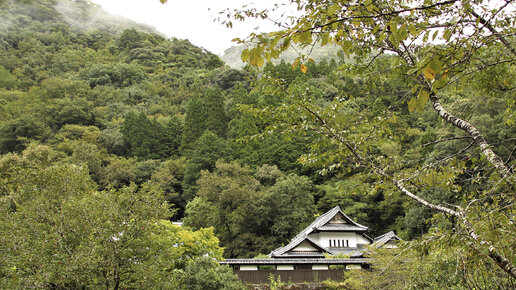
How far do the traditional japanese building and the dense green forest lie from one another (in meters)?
1.73

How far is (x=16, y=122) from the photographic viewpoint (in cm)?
3703

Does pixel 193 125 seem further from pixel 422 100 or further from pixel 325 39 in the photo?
pixel 422 100

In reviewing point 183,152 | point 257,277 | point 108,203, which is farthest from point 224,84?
point 108,203

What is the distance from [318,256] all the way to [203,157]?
48.2 ft

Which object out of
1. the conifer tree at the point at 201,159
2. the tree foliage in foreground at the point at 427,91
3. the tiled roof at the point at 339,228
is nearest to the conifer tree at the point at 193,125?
the conifer tree at the point at 201,159

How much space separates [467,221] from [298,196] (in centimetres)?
2354

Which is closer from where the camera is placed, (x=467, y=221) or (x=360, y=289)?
(x=467, y=221)

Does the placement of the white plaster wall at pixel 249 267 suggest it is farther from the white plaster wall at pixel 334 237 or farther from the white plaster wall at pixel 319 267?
the white plaster wall at pixel 334 237

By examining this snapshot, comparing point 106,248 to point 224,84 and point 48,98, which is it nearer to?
point 48,98

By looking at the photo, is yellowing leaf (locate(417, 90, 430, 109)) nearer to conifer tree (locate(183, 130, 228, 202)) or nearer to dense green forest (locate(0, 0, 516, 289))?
dense green forest (locate(0, 0, 516, 289))

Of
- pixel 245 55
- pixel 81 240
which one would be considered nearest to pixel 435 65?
pixel 245 55

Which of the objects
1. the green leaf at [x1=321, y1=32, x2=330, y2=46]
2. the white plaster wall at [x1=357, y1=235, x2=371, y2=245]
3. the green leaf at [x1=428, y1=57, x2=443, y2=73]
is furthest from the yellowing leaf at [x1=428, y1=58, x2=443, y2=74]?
the white plaster wall at [x1=357, y1=235, x2=371, y2=245]

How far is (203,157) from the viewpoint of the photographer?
107 ft

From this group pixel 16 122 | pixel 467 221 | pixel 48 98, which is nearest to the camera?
pixel 467 221
